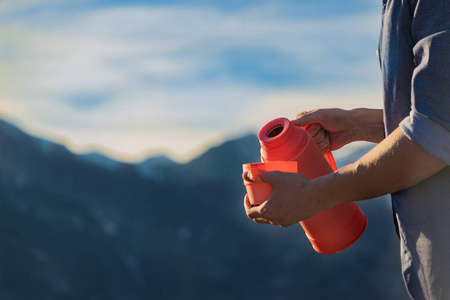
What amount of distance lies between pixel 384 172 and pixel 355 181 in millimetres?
82

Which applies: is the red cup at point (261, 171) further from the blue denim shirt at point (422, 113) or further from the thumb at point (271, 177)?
the blue denim shirt at point (422, 113)

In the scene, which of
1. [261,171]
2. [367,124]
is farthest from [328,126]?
[261,171]

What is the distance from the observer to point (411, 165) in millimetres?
1296

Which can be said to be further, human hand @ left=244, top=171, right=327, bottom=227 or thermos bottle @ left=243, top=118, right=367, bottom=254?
thermos bottle @ left=243, top=118, right=367, bottom=254

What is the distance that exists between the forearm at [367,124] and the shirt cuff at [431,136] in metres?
0.72

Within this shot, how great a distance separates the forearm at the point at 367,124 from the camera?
6.46 ft

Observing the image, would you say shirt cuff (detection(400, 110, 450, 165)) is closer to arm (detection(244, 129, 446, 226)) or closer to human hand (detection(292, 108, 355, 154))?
arm (detection(244, 129, 446, 226))

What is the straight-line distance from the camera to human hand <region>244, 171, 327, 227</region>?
57.0 inches

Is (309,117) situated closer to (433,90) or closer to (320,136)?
(320,136)

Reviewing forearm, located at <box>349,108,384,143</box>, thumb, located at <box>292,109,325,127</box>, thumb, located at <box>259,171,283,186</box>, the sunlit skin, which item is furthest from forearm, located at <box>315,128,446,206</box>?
forearm, located at <box>349,108,384,143</box>

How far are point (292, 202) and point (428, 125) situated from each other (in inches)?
17.0

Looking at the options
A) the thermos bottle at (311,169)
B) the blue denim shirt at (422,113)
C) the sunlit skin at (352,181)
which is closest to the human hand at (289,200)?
the sunlit skin at (352,181)

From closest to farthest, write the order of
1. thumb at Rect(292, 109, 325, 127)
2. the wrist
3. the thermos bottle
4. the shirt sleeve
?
the shirt sleeve → the wrist → the thermos bottle → thumb at Rect(292, 109, 325, 127)

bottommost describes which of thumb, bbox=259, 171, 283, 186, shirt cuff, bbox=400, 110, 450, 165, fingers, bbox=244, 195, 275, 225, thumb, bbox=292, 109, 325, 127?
fingers, bbox=244, 195, 275, 225
